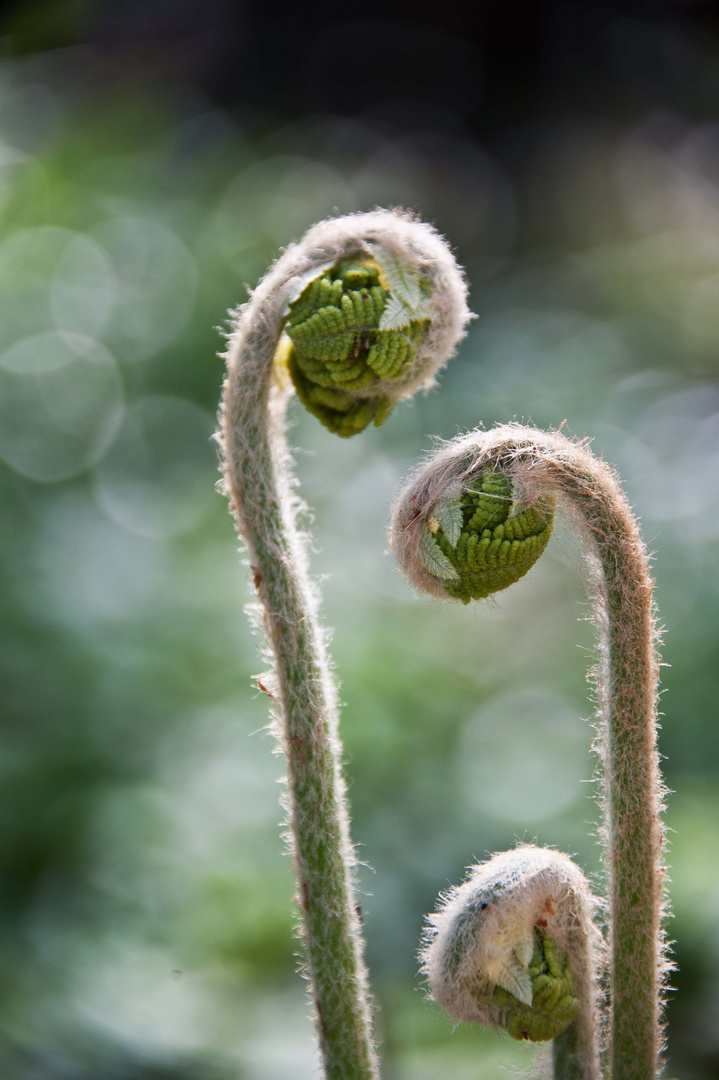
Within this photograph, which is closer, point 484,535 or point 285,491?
point 484,535

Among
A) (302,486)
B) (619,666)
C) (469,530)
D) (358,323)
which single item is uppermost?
(302,486)

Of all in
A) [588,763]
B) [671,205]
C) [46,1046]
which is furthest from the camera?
[671,205]

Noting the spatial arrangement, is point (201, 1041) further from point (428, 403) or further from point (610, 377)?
point (610, 377)

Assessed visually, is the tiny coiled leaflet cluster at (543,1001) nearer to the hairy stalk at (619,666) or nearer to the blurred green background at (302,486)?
the hairy stalk at (619,666)

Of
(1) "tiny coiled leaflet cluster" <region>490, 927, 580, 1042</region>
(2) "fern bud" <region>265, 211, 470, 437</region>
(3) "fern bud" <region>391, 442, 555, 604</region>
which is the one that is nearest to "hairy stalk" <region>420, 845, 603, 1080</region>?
(1) "tiny coiled leaflet cluster" <region>490, 927, 580, 1042</region>

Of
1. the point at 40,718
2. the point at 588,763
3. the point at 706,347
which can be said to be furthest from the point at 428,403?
the point at 40,718

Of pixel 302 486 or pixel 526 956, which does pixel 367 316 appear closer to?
pixel 526 956

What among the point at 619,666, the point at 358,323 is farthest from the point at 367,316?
the point at 619,666

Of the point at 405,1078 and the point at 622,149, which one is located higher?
the point at 622,149
